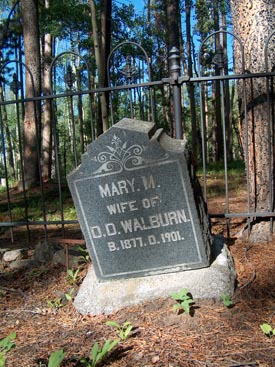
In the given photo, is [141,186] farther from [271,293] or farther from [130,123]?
[271,293]

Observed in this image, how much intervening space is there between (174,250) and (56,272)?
134 centimetres

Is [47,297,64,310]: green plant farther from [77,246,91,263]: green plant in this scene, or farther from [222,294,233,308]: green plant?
[222,294,233,308]: green plant

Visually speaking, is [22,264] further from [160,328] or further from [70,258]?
[160,328]

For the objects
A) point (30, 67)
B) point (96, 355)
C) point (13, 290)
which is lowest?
point (13, 290)

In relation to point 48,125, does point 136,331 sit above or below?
below

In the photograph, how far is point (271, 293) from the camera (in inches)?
110

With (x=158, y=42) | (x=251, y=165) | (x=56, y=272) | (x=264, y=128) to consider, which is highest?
(x=158, y=42)

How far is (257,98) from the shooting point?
3682mm

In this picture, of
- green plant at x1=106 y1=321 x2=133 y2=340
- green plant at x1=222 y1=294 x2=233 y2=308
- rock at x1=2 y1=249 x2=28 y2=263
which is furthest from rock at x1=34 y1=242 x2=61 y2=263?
green plant at x1=222 y1=294 x2=233 y2=308

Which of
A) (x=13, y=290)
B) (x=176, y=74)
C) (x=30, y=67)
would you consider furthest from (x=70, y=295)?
(x=30, y=67)

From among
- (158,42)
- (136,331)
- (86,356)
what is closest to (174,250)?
(136,331)

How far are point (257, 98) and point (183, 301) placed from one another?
2.15 meters

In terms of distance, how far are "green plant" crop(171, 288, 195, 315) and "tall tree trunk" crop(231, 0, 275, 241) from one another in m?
1.32

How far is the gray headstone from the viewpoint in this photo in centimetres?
281
